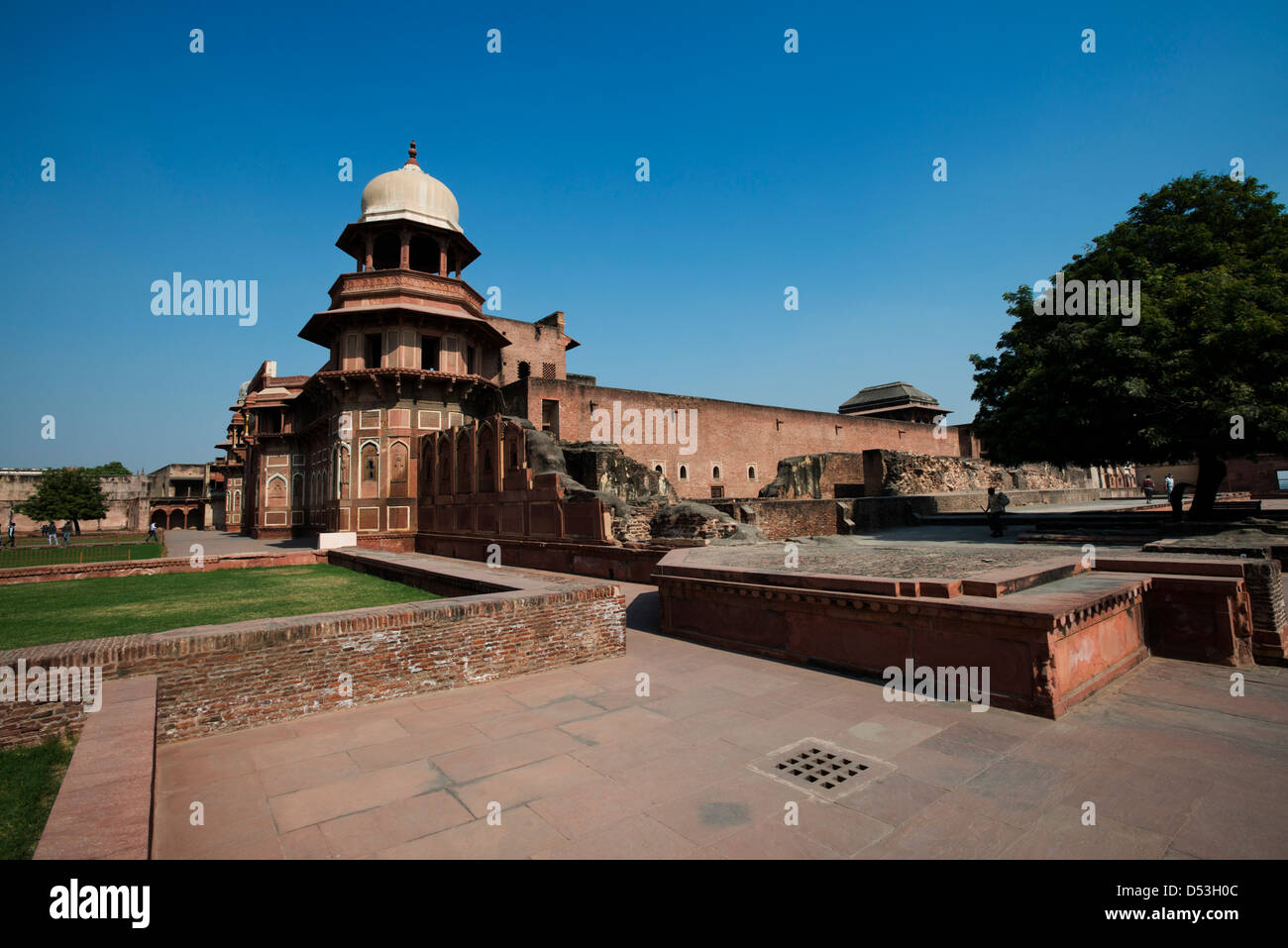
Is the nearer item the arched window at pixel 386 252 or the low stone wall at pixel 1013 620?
the low stone wall at pixel 1013 620

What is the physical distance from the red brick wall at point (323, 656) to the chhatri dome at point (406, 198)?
20015 mm

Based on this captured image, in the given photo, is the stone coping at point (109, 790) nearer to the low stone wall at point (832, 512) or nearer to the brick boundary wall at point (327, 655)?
the brick boundary wall at point (327, 655)

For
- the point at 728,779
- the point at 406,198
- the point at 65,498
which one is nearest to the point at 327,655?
the point at 728,779

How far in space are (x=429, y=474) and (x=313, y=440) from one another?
1003 cm

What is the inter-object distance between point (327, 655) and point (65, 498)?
197ft

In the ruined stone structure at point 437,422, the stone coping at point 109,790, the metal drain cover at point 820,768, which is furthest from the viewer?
the ruined stone structure at point 437,422

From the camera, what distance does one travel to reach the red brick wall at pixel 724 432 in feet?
90.6

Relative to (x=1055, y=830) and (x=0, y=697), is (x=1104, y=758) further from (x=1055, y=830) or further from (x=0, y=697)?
(x=0, y=697)

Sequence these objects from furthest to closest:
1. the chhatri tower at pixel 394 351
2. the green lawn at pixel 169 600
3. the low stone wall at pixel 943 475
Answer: the low stone wall at pixel 943 475 < the chhatri tower at pixel 394 351 < the green lawn at pixel 169 600

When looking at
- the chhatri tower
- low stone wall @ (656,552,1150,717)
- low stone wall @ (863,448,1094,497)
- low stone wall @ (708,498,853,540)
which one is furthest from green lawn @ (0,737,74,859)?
low stone wall @ (863,448,1094,497)

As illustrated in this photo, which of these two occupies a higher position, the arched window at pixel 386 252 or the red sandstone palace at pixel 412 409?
Result: the arched window at pixel 386 252

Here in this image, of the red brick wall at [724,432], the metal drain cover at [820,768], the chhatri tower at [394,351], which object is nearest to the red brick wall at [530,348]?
the red brick wall at [724,432]

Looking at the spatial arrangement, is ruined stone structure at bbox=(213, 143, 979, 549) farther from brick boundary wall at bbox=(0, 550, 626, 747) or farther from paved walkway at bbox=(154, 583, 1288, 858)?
paved walkway at bbox=(154, 583, 1288, 858)

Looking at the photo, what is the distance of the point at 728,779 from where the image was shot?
3543 mm
